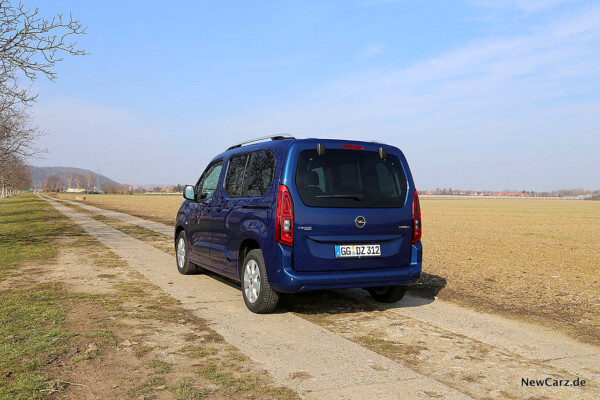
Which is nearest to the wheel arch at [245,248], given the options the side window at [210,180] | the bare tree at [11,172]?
the side window at [210,180]

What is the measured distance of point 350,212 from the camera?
5281 mm

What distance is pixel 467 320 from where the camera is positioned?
5445mm

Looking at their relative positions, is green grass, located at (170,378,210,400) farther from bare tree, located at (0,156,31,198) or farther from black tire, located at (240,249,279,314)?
bare tree, located at (0,156,31,198)

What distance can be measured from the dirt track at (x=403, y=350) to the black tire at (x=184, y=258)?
5.76 ft

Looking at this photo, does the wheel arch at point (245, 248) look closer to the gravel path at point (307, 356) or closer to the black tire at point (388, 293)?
the gravel path at point (307, 356)

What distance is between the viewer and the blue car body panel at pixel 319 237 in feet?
16.7

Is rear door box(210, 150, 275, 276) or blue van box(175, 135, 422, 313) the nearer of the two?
blue van box(175, 135, 422, 313)

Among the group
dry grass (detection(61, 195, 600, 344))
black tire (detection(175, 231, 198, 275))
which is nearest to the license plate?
dry grass (detection(61, 195, 600, 344))

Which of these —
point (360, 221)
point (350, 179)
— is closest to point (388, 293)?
point (360, 221)

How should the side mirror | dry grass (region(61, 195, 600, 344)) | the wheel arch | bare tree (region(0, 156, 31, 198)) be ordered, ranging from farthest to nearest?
bare tree (region(0, 156, 31, 198)) → the side mirror → dry grass (region(61, 195, 600, 344)) → the wheel arch

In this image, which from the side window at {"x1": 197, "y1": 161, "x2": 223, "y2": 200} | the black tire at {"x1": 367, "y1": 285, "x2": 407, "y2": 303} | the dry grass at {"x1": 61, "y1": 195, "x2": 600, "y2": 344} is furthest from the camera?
the side window at {"x1": 197, "y1": 161, "x2": 223, "y2": 200}

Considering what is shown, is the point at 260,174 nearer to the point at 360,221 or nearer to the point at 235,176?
the point at 235,176

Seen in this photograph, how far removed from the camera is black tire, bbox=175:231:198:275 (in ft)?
26.8

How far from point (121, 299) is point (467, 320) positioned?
14.3 feet
